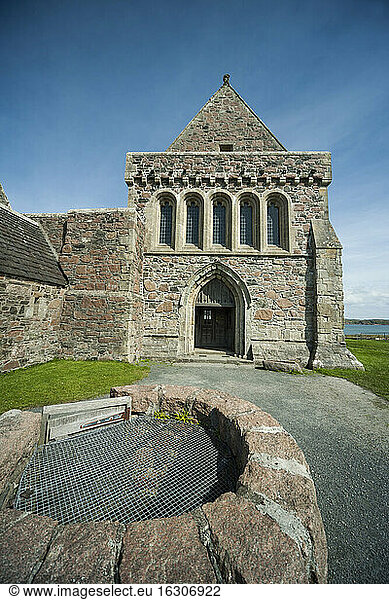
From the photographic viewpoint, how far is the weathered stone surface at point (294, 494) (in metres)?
1.51

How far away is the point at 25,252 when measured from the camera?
27.8 feet

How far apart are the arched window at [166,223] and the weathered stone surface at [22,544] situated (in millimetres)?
10984

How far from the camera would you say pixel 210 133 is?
41.8 ft

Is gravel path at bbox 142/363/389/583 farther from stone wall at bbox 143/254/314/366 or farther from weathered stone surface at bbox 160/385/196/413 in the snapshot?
stone wall at bbox 143/254/314/366

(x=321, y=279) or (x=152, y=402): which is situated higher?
(x=321, y=279)

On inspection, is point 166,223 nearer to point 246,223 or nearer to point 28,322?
point 246,223

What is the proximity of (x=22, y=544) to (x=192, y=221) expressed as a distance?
1171 cm

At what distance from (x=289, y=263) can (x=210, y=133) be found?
26.9 feet

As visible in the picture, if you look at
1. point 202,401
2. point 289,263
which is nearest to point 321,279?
point 289,263

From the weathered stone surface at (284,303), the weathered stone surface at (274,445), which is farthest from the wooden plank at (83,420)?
the weathered stone surface at (284,303)

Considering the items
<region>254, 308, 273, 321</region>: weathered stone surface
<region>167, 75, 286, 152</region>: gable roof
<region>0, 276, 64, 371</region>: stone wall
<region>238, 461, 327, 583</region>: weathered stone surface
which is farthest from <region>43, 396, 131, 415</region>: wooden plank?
<region>167, 75, 286, 152</region>: gable roof

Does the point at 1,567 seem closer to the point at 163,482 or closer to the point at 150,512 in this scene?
the point at 150,512

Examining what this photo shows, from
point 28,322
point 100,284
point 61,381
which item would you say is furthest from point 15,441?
point 100,284

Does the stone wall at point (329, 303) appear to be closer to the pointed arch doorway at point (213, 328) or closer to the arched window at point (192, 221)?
the pointed arch doorway at point (213, 328)
